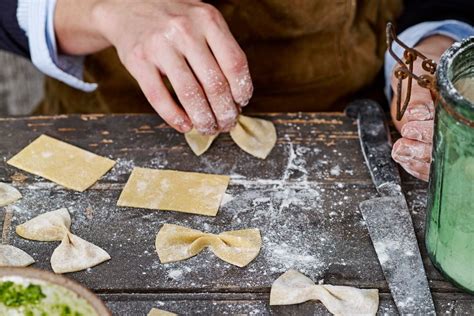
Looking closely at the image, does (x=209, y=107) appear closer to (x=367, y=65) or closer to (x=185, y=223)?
(x=185, y=223)

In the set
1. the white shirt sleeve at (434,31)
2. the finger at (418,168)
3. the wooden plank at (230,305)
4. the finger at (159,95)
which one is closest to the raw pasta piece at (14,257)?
the wooden plank at (230,305)

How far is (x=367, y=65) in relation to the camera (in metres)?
1.44

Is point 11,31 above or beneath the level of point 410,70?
beneath

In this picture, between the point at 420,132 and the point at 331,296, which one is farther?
the point at 420,132

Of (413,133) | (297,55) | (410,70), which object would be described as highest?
(410,70)

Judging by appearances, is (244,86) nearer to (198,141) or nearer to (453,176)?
(198,141)

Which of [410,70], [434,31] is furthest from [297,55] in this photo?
[410,70]

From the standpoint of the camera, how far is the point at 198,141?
1127 mm

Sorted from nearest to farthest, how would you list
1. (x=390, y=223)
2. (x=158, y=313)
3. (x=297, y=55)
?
(x=158, y=313) < (x=390, y=223) < (x=297, y=55)

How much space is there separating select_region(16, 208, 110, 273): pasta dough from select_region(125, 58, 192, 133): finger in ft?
0.65

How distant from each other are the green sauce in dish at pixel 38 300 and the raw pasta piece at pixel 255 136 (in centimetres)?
46

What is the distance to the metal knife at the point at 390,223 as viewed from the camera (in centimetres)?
87

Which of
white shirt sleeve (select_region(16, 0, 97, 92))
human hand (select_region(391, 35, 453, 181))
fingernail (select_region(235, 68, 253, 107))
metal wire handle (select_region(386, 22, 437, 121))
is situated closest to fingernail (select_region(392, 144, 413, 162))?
human hand (select_region(391, 35, 453, 181))

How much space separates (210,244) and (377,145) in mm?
309
